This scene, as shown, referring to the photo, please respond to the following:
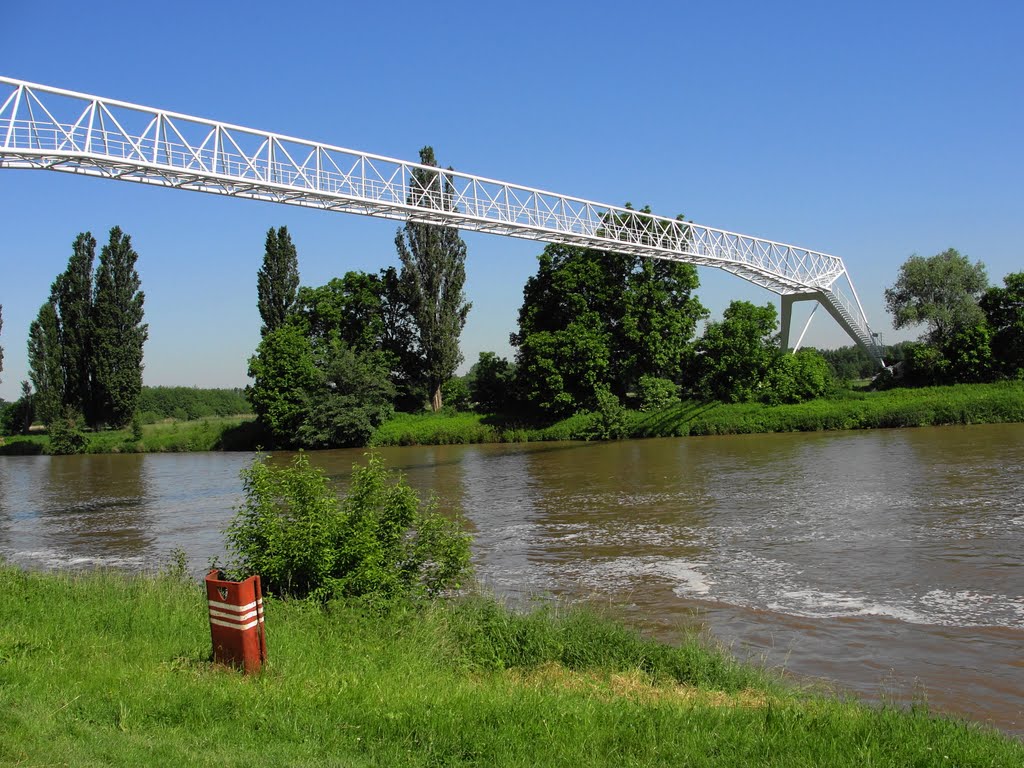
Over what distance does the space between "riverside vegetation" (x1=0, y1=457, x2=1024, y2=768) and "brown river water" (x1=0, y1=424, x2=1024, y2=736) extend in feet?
8.25

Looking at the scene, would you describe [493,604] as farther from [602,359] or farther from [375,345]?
[375,345]

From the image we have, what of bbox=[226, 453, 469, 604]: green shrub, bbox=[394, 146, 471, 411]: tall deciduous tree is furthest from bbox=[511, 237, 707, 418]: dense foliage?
bbox=[226, 453, 469, 604]: green shrub

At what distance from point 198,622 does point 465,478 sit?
75.8 ft

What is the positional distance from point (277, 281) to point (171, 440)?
44.9ft

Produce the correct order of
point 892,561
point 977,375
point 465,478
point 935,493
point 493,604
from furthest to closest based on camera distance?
point 977,375, point 465,478, point 935,493, point 892,561, point 493,604

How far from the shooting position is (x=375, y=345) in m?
57.3

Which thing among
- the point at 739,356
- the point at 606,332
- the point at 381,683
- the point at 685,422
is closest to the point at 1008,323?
the point at 739,356

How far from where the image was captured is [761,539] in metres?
18.1

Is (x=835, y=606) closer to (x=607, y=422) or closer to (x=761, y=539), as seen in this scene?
(x=761, y=539)

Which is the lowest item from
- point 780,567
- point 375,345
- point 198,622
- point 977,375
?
point 780,567

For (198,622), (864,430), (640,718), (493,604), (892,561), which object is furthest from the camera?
(864,430)

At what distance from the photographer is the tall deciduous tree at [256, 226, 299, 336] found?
2314 inches

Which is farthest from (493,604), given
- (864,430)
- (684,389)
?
(684,389)

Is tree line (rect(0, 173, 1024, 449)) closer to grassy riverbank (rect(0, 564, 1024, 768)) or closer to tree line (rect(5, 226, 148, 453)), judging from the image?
tree line (rect(5, 226, 148, 453))
